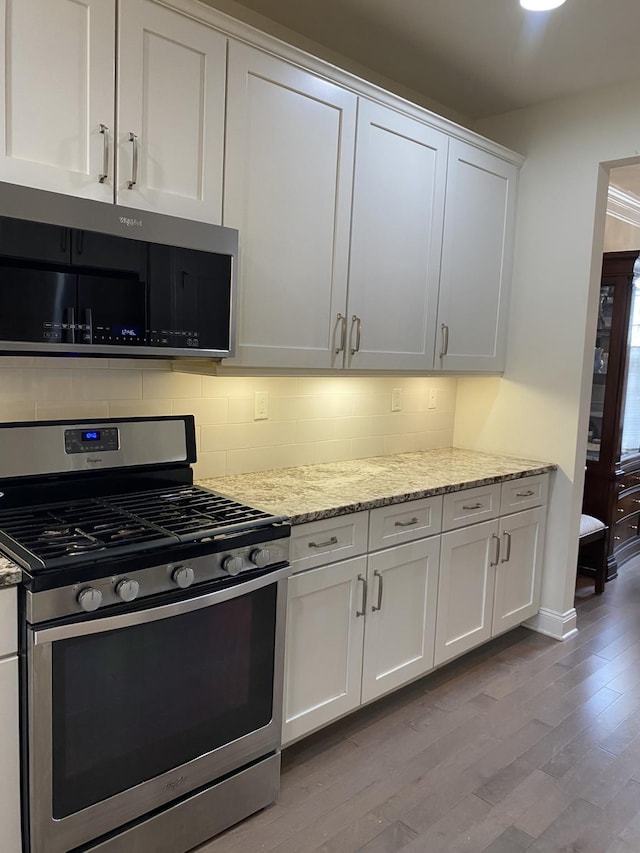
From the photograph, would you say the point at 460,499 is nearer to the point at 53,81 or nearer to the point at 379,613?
the point at 379,613

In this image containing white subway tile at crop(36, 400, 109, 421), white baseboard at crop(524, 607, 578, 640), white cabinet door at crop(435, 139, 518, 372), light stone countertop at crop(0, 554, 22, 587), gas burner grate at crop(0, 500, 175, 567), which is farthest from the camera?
white baseboard at crop(524, 607, 578, 640)

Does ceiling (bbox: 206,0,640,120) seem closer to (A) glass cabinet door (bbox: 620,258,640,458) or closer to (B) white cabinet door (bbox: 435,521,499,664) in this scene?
(A) glass cabinet door (bbox: 620,258,640,458)

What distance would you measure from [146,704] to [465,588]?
1.58 m

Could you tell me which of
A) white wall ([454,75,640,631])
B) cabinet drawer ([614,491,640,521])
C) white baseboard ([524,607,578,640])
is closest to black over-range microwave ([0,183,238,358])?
white wall ([454,75,640,631])

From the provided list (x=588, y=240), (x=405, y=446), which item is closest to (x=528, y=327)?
(x=588, y=240)

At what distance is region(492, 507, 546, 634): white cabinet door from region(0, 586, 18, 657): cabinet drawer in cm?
213

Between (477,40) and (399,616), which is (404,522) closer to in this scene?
(399,616)

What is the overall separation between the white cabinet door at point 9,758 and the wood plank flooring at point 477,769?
572 mm

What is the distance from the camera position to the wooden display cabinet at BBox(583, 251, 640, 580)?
4.06 metres

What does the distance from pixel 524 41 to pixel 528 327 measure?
128 centimetres

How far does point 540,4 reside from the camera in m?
2.24

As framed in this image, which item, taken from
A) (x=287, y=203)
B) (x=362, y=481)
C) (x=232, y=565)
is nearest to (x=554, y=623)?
(x=362, y=481)

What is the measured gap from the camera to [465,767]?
7.36 ft

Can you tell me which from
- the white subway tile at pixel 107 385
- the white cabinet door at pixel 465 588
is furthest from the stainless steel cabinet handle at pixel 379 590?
the white subway tile at pixel 107 385
